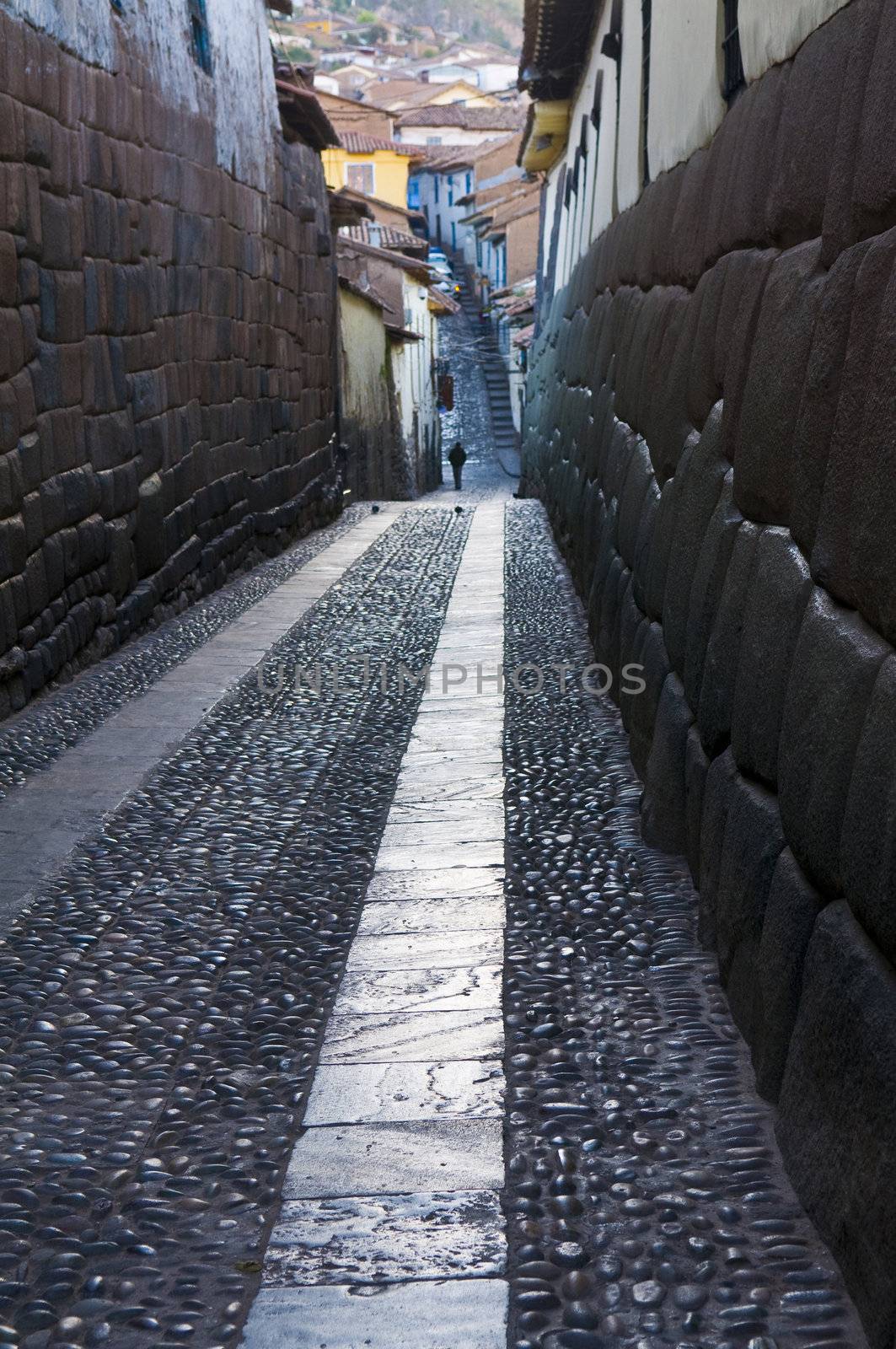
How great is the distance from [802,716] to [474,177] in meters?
50.3

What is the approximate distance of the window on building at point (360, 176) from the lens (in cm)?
4703

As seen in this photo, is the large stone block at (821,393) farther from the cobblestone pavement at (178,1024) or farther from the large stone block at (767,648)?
the cobblestone pavement at (178,1024)

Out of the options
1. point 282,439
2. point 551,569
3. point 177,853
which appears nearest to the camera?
point 177,853

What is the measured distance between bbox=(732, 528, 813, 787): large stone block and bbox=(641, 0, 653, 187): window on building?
434 centimetres

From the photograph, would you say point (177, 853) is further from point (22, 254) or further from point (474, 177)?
point (474, 177)

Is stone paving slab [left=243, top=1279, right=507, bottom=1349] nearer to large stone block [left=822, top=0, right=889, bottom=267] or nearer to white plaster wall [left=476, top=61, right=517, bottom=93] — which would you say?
large stone block [left=822, top=0, right=889, bottom=267]

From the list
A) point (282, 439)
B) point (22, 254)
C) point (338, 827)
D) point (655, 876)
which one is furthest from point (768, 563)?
point (282, 439)

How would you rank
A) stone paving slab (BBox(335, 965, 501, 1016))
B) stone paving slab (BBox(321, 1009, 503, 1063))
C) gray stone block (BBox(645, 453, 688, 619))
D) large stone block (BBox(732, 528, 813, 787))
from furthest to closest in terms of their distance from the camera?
1. gray stone block (BBox(645, 453, 688, 619))
2. stone paving slab (BBox(335, 965, 501, 1016))
3. stone paving slab (BBox(321, 1009, 503, 1063))
4. large stone block (BBox(732, 528, 813, 787))

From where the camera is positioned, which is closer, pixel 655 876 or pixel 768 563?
pixel 768 563

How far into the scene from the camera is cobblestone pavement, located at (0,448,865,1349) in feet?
6.59

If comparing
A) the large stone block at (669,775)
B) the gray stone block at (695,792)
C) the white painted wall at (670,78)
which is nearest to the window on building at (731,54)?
the white painted wall at (670,78)

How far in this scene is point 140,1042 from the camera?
286cm

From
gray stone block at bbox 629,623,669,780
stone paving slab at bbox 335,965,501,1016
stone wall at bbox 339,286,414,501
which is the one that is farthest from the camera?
stone wall at bbox 339,286,414,501

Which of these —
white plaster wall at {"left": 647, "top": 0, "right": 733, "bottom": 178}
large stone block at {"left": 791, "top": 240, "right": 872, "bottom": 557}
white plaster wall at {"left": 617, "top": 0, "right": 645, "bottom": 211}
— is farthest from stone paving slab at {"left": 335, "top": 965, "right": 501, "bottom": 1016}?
white plaster wall at {"left": 617, "top": 0, "right": 645, "bottom": 211}
